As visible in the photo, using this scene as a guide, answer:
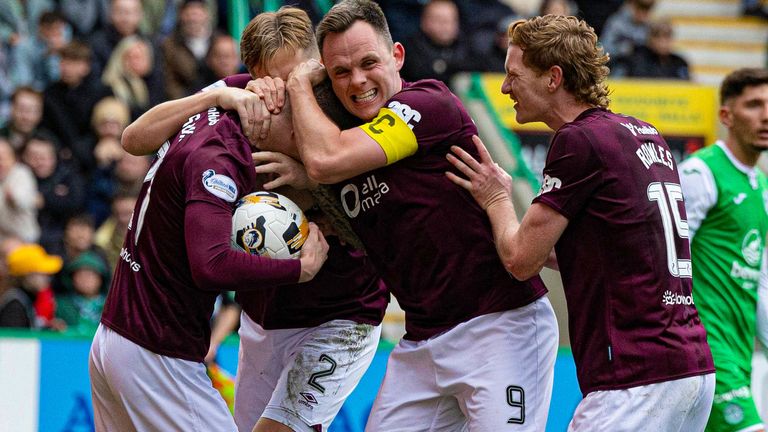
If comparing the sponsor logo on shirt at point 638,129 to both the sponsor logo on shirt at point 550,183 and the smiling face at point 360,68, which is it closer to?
the sponsor logo on shirt at point 550,183

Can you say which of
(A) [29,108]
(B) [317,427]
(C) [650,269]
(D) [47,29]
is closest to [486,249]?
(C) [650,269]

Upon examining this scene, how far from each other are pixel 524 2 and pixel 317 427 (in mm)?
10738

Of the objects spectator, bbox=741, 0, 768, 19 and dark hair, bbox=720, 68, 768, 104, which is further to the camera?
spectator, bbox=741, 0, 768, 19

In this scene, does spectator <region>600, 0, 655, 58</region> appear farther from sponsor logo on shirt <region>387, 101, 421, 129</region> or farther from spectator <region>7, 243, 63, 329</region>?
sponsor logo on shirt <region>387, 101, 421, 129</region>

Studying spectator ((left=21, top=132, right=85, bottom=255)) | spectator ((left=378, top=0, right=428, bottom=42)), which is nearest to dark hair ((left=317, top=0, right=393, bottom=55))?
spectator ((left=21, top=132, right=85, bottom=255))

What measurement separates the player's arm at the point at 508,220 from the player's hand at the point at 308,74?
2.48 feet

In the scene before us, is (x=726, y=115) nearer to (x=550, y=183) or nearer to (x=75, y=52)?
(x=550, y=183)

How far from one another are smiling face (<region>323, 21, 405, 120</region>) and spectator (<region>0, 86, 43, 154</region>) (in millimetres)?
7035

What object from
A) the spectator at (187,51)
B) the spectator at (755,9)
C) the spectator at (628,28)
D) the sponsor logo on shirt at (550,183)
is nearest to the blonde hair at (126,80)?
the spectator at (187,51)

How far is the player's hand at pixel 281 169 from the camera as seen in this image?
5777 mm

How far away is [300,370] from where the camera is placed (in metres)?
6.27

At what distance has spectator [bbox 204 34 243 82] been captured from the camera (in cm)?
1262

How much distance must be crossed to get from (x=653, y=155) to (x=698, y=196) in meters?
1.96

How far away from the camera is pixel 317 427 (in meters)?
6.30
